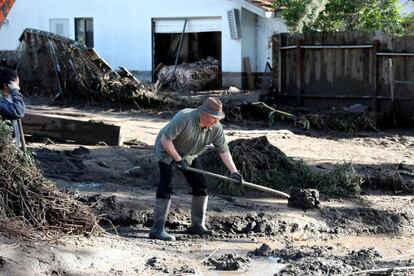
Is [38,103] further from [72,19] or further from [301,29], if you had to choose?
[72,19]

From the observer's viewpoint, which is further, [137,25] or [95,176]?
[137,25]

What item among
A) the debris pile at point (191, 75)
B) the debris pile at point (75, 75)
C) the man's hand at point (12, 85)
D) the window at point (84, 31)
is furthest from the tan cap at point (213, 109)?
the window at point (84, 31)

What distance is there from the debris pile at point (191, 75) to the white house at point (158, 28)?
0.39 m

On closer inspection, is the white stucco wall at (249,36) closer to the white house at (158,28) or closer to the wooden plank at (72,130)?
the white house at (158,28)

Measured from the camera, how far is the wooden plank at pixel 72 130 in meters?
13.7

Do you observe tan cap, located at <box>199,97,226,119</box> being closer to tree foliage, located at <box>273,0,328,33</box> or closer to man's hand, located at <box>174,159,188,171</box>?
man's hand, located at <box>174,159,188,171</box>

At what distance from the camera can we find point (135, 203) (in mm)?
9406

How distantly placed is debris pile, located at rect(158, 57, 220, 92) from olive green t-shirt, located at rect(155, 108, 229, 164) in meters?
17.8

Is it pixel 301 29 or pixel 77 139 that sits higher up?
pixel 301 29

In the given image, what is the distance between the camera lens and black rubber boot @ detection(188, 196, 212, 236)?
8.80 meters

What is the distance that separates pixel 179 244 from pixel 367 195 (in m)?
3.87

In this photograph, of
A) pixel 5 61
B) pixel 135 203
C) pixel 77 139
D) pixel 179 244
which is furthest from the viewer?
pixel 5 61

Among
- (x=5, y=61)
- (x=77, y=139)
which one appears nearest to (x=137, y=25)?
(x=5, y=61)

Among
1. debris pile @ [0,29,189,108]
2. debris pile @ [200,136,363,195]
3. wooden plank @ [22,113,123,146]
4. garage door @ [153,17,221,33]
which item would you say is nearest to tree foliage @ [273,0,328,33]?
debris pile @ [0,29,189,108]
